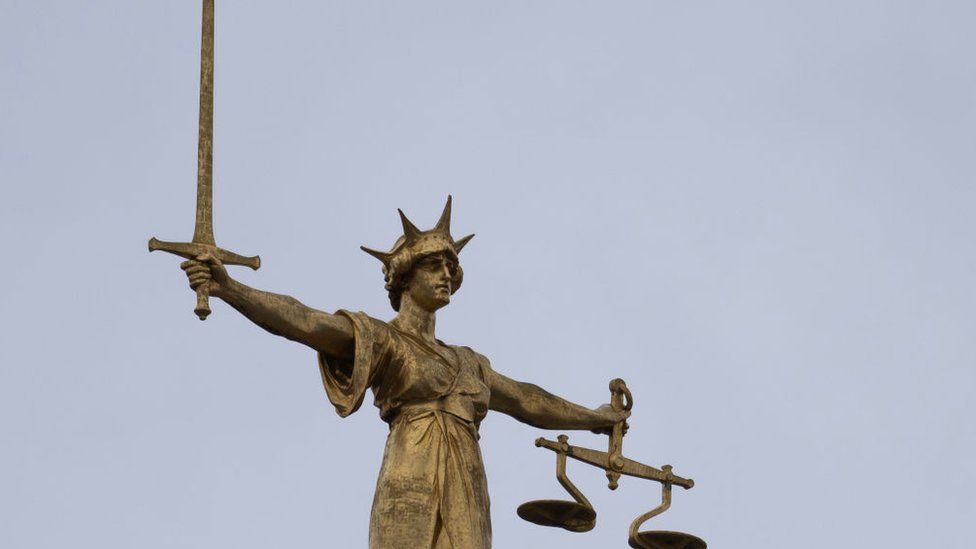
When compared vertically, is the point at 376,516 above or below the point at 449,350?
below

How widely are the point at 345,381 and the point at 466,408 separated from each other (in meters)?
0.98

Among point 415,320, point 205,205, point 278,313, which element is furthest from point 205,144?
point 415,320

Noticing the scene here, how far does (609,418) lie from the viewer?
26.4 metres

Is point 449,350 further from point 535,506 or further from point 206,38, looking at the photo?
point 206,38

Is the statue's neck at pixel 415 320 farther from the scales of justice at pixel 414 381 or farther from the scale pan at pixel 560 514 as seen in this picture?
the scale pan at pixel 560 514

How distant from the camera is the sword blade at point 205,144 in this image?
23.2 m

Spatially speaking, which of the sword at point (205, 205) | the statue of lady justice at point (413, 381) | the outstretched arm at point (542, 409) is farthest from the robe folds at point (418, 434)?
the sword at point (205, 205)

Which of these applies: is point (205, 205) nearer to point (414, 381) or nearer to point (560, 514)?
point (414, 381)

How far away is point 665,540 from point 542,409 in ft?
4.60

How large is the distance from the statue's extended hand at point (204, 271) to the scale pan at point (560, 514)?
11.4ft

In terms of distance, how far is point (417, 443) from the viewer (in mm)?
24375

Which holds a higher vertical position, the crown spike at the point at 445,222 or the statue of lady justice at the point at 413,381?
the crown spike at the point at 445,222

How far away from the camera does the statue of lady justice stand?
78.7 ft

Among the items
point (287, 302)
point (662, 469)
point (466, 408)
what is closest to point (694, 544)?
point (662, 469)
